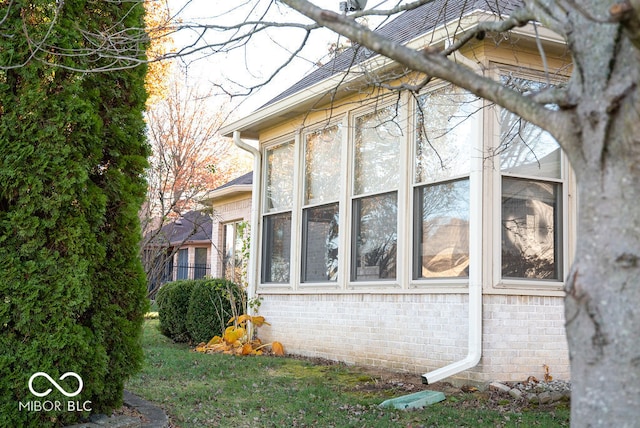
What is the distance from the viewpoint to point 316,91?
351 inches

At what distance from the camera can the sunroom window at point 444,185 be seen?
282 inches

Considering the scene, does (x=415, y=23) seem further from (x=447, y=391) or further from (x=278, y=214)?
(x=447, y=391)

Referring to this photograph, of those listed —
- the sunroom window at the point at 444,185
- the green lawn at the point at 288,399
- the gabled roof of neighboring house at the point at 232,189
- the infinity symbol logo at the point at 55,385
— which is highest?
the gabled roof of neighboring house at the point at 232,189

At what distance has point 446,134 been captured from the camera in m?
7.54

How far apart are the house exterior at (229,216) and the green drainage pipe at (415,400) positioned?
969cm

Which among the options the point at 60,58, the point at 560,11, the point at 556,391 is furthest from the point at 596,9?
the point at 556,391

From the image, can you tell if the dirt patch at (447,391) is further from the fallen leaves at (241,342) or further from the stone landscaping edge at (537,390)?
the fallen leaves at (241,342)

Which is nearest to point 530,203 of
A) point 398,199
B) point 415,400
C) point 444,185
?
point 444,185

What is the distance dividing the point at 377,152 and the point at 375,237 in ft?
3.56

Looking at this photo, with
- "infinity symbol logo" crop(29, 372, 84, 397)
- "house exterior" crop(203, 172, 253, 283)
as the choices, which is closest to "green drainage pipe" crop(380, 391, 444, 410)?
"infinity symbol logo" crop(29, 372, 84, 397)

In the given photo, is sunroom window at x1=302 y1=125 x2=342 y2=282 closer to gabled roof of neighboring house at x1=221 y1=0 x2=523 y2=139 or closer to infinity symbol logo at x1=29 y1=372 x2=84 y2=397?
gabled roof of neighboring house at x1=221 y1=0 x2=523 y2=139

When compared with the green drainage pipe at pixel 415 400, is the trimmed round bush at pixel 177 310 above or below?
above

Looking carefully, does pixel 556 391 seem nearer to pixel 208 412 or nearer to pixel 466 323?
pixel 466 323

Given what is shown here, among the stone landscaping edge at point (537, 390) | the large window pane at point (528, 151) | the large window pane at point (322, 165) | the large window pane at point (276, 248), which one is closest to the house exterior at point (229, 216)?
the large window pane at point (276, 248)
